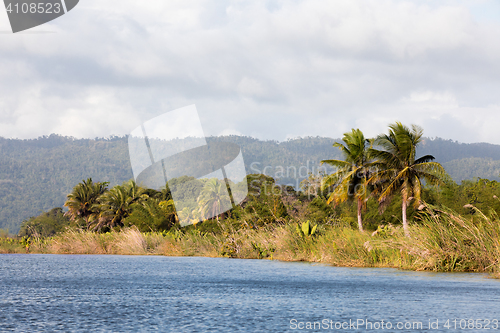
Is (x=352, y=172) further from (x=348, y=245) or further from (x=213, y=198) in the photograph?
(x=213, y=198)

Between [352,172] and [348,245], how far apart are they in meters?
18.4

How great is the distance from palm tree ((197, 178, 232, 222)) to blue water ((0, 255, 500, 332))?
45991mm

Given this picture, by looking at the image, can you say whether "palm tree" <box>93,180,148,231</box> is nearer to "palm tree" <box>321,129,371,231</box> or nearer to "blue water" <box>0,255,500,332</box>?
"palm tree" <box>321,129,371,231</box>

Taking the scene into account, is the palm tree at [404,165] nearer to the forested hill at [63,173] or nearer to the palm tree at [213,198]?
the palm tree at [213,198]

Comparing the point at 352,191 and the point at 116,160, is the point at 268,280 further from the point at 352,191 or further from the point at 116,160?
the point at 116,160

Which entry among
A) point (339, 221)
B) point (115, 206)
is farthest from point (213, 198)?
point (339, 221)

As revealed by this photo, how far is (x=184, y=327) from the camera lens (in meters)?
8.41

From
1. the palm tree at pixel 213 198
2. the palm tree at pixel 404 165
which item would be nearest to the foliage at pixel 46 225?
the palm tree at pixel 213 198

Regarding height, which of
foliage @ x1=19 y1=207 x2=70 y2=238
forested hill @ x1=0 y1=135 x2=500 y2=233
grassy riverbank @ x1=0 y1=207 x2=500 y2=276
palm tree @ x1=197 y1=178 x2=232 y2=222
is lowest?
foliage @ x1=19 y1=207 x2=70 y2=238

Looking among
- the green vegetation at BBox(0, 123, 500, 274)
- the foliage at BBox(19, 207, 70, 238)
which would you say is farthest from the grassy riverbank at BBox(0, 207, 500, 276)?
the foliage at BBox(19, 207, 70, 238)

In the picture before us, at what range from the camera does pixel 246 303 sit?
11.3m

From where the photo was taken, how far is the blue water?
339 inches

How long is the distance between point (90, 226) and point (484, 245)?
194 ft

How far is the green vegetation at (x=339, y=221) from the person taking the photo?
1901 cm
